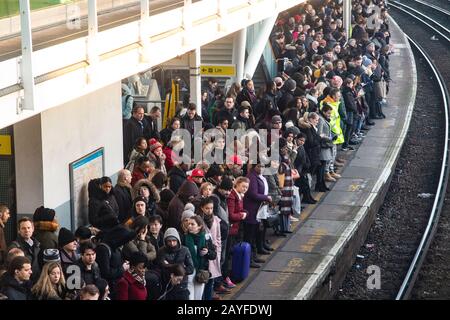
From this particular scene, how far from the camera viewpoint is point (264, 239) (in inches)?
587

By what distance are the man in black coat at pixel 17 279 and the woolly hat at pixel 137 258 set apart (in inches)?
56.1

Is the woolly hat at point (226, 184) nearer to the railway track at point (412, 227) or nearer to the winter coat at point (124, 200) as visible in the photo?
the winter coat at point (124, 200)

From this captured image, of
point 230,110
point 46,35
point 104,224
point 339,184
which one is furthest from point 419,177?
point 46,35

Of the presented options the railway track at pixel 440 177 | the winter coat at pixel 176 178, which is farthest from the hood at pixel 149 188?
the railway track at pixel 440 177

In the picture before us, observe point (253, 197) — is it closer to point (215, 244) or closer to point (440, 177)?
point (215, 244)

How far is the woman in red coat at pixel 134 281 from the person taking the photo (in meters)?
10.8

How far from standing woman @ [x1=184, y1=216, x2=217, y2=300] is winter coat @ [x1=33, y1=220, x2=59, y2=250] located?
4.89ft

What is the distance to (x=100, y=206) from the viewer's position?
1225 centimetres

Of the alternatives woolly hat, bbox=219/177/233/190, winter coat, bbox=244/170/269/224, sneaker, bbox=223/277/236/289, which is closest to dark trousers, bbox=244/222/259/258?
winter coat, bbox=244/170/269/224

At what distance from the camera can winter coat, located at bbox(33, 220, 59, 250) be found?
35.6 ft

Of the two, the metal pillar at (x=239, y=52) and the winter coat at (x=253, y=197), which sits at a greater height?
the metal pillar at (x=239, y=52)

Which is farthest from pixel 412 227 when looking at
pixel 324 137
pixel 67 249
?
pixel 67 249

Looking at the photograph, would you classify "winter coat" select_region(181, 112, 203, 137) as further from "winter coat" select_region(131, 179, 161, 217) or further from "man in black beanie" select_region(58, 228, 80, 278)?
"man in black beanie" select_region(58, 228, 80, 278)

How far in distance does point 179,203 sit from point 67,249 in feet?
7.51
